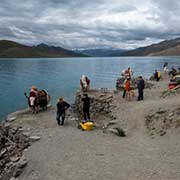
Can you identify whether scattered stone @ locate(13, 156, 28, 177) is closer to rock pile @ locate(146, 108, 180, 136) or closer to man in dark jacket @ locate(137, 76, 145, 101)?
rock pile @ locate(146, 108, 180, 136)

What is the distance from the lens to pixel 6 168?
1259 cm

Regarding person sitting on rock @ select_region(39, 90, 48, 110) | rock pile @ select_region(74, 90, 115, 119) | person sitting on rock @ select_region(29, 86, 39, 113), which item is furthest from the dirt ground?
person sitting on rock @ select_region(39, 90, 48, 110)

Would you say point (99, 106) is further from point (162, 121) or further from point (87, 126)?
point (162, 121)

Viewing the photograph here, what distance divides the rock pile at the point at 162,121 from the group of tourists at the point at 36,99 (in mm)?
8883

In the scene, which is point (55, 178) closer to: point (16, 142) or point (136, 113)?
point (16, 142)

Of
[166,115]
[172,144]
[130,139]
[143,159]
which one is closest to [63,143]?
[130,139]

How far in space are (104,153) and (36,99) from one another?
33.7 ft

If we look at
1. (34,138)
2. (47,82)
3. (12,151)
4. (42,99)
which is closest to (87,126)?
(34,138)

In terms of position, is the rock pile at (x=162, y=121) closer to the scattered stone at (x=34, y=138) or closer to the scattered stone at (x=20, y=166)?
the scattered stone at (x=34, y=138)

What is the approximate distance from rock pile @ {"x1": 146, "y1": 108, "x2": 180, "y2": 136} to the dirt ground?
382 millimetres

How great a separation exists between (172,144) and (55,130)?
287 inches

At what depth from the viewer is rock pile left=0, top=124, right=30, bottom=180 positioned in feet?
38.7

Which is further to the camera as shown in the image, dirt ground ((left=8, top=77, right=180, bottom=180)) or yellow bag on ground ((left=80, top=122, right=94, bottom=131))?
yellow bag on ground ((left=80, top=122, right=94, bottom=131))

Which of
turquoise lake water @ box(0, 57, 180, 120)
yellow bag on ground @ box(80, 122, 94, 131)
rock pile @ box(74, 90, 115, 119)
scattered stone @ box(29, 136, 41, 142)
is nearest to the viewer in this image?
scattered stone @ box(29, 136, 41, 142)
